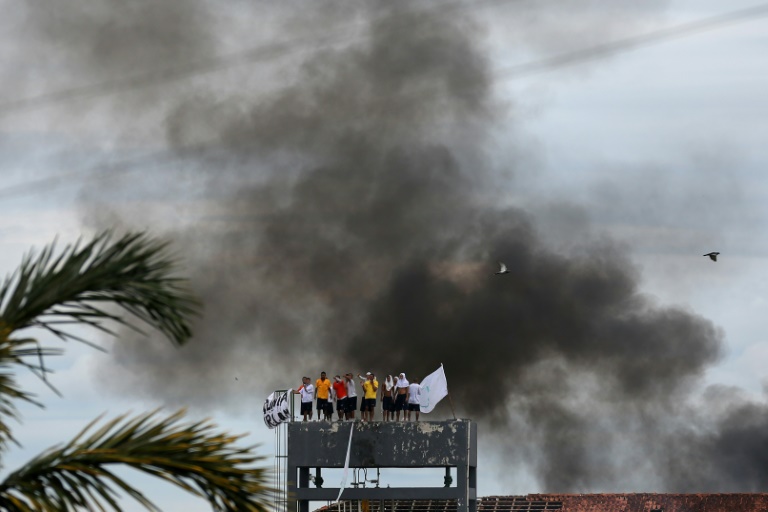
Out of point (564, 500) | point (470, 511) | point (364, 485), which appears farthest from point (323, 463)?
point (564, 500)

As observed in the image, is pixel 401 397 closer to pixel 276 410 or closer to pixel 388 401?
pixel 388 401

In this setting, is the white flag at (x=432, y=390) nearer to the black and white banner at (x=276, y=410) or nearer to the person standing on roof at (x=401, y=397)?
the person standing on roof at (x=401, y=397)

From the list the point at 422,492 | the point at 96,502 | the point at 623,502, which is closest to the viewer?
the point at 96,502

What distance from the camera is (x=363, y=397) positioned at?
48344 mm

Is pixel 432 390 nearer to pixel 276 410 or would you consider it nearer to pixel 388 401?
pixel 388 401

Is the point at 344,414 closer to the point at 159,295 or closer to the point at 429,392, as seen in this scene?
the point at 429,392

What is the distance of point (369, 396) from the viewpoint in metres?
47.8

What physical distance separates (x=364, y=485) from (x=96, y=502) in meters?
39.2

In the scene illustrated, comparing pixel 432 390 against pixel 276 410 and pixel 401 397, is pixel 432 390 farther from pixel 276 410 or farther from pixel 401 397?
pixel 276 410

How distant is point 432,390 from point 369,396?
217 cm

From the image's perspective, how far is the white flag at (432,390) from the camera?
48.2 metres

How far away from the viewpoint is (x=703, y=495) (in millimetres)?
78875

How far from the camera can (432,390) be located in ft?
159

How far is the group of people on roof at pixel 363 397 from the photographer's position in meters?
47.6
